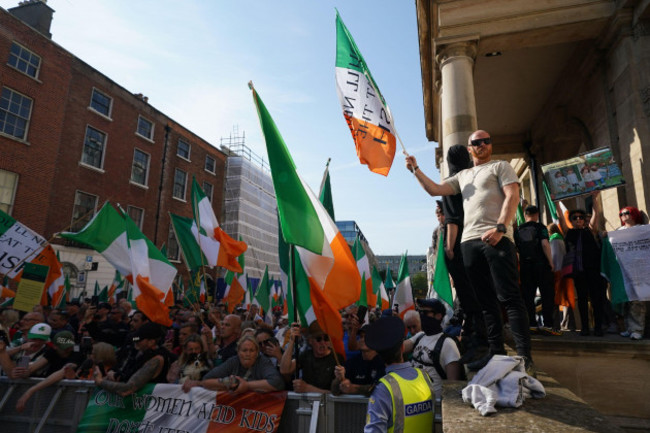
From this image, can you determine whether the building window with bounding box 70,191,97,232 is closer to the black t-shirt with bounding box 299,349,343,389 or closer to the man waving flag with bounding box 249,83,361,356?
the man waving flag with bounding box 249,83,361,356

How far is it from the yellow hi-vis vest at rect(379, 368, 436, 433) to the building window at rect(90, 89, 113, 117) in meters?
24.2

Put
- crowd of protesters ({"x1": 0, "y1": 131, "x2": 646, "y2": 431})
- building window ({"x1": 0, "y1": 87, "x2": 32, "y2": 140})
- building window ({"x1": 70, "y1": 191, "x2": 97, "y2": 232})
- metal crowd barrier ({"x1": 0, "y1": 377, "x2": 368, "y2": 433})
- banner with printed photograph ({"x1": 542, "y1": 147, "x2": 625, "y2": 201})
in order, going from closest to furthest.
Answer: crowd of protesters ({"x1": 0, "y1": 131, "x2": 646, "y2": 431})
metal crowd barrier ({"x1": 0, "y1": 377, "x2": 368, "y2": 433})
banner with printed photograph ({"x1": 542, "y1": 147, "x2": 625, "y2": 201})
building window ({"x1": 0, "y1": 87, "x2": 32, "y2": 140})
building window ({"x1": 70, "y1": 191, "x2": 97, "y2": 232})

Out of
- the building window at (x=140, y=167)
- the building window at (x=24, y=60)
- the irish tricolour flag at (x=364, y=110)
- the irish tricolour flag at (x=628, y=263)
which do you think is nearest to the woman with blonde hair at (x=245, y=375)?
the irish tricolour flag at (x=364, y=110)

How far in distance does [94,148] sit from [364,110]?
21205 mm

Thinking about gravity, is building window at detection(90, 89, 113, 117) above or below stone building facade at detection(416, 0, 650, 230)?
above

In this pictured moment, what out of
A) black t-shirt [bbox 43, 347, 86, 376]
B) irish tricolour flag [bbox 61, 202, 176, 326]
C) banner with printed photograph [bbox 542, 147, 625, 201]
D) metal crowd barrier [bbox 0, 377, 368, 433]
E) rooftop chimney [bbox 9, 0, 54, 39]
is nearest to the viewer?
metal crowd barrier [bbox 0, 377, 368, 433]

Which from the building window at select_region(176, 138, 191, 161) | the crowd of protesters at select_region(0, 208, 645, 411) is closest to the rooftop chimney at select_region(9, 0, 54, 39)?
the building window at select_region(176, 138, 191, 161)

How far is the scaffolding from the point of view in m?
35.9

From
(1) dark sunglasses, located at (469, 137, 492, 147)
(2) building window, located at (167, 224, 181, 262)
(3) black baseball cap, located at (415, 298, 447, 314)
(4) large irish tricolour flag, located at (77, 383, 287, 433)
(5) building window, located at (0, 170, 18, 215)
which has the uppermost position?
(5) building window, located at (0, 170, 18, 215)

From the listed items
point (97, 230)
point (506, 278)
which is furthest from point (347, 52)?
point (97, 230)

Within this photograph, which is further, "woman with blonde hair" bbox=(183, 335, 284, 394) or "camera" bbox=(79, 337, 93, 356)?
"camera" bbox=(79, 337, 93, 356)

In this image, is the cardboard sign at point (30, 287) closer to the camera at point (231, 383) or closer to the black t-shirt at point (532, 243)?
the camera at point (231, 383)

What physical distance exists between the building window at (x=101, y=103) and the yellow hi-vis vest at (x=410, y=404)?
24.2m

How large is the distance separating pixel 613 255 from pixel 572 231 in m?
0.56
